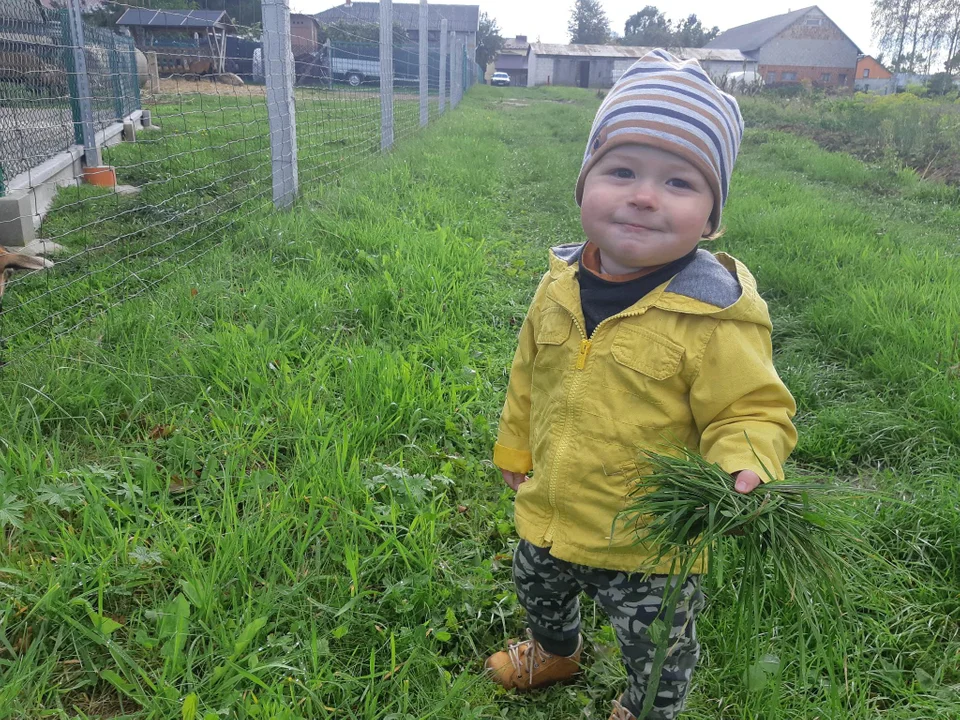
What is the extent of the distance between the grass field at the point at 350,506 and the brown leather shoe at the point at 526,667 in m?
0.05

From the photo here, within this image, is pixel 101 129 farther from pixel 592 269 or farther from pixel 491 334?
pixel 592 269

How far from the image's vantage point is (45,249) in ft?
14.3

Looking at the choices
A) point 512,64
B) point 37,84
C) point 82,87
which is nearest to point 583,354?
point 37,84

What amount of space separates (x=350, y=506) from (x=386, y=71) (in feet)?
25.4

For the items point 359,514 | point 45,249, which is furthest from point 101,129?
point 359,514

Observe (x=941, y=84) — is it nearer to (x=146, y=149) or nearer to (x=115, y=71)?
(x=115, y=71)

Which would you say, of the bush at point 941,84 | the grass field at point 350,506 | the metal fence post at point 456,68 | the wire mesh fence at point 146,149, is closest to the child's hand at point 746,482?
the grass field at point 350,506

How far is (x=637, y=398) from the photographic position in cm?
152

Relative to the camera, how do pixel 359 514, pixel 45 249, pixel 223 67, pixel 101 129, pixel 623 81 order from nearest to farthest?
pixel 623 81 < pixel 359 514 < pixel 45 249 < pixel 223 67 < pixel 101 129

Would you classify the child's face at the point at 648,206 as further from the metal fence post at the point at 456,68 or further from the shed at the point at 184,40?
the metal fence post at the point at 456,68

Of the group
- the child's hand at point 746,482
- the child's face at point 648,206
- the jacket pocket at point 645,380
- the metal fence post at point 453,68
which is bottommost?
the child's hand at point 746,482

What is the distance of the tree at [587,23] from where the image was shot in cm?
8695

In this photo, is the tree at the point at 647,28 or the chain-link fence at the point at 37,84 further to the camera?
the tree at the point at 647,28

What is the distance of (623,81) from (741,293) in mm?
599
